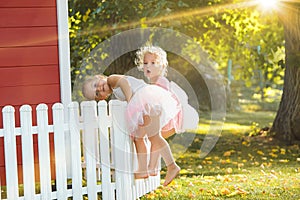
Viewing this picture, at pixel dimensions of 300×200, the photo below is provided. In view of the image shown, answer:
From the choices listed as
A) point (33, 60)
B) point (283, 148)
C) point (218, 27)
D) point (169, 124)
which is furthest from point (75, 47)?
point (169, 124)

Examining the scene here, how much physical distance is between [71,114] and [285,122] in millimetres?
5595

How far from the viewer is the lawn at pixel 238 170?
6523 mm

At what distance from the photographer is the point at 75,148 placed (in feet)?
18.5

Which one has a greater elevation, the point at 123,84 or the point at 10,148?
the point at 123,84

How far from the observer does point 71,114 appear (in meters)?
5.55

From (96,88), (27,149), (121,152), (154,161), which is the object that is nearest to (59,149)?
(27,149)

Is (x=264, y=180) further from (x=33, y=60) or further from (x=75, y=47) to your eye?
→ (x=75, y=47)

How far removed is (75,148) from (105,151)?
0.99 ft

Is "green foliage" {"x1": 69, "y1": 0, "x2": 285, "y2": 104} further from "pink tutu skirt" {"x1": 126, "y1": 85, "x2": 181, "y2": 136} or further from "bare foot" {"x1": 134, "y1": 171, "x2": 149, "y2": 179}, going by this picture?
"bare foot" {"x1": 134, "y1": 171, "x2": 149, "y2": 179}

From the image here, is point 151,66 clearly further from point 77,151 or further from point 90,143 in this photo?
point 77,151

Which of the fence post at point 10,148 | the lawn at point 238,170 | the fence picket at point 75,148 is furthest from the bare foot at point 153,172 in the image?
the fence post at point 10,148

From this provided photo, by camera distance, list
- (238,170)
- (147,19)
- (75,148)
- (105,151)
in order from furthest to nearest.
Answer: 1. (147,19)
2. (238,170)
3. (105,151)
4. (75,148)

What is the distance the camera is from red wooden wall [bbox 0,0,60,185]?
248 inches

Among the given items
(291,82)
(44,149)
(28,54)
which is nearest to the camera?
(44,149)
